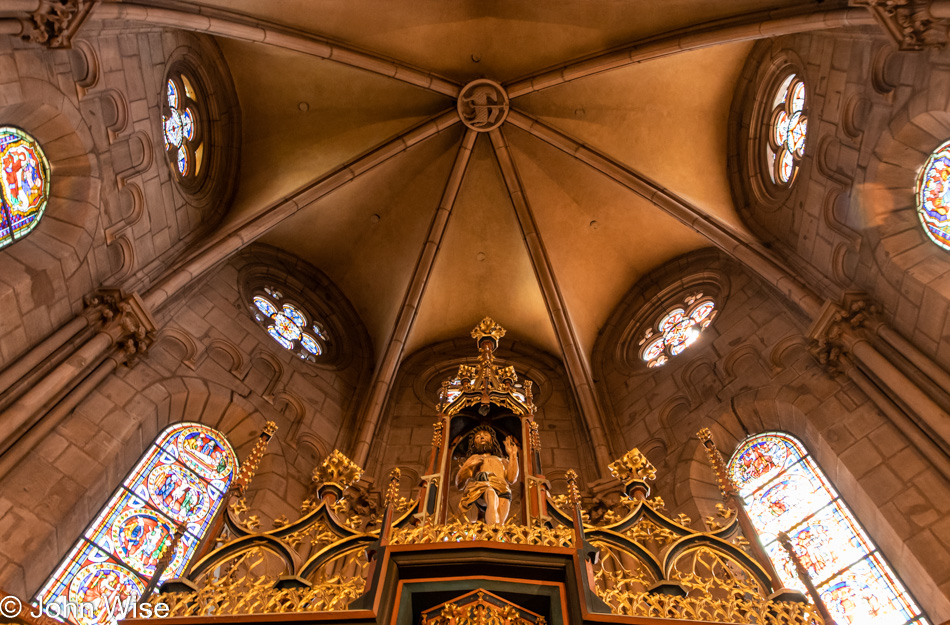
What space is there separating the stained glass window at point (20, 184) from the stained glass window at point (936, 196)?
30.5ft

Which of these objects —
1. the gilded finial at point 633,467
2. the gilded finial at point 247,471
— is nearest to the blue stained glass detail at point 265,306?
the gilded finial at point 247,471

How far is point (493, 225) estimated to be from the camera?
13.6m

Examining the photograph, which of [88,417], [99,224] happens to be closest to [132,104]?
[99,224]

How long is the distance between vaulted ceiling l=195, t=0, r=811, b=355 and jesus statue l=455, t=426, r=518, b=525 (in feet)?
21.0

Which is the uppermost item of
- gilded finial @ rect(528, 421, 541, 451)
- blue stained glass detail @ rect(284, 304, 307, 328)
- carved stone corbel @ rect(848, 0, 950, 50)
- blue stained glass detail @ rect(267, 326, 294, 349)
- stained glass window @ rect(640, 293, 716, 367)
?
blue stained glass detail @ rect(284, 304, 307, 328)

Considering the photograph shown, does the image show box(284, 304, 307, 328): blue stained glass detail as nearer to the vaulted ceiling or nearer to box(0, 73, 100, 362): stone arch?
the vaulted ceiling

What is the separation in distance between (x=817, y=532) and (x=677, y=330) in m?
4.53

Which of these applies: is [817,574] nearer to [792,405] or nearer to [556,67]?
[792,405]

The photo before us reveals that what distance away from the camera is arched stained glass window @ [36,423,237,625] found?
6.47m

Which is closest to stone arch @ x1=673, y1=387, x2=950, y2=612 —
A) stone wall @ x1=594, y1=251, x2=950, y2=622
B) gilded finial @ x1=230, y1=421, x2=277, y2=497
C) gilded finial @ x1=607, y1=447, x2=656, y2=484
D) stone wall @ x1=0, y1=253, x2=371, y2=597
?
stone wall @ x1=594, y1=251, x2=950, y2=622

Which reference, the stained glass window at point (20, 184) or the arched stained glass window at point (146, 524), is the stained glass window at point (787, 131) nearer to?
the arched stained glass window at point (146, 524)

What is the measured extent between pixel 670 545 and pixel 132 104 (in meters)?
7.73

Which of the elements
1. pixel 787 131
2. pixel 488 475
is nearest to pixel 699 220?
pixel 787 131

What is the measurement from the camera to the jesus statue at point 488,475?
4.77 meters
